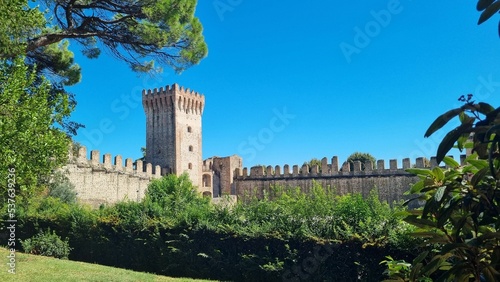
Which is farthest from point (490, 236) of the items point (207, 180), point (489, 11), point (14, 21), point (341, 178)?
point (207, 180)

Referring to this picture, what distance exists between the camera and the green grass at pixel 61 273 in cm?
912

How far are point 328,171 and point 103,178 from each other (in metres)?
17.1

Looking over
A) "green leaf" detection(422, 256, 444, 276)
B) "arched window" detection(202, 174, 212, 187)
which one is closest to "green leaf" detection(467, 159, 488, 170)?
"green leaf" detection(422, 256, 444, 276)

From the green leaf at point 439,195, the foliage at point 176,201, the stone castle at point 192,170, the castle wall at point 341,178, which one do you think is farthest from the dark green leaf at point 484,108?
the castle wall at point 341,178

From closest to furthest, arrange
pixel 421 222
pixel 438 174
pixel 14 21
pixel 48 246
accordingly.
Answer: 1. pixel 421 222
2. pixel 438 174
3. pixel 14 21
4. pixel 48 246

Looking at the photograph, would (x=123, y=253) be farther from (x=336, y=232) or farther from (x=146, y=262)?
(x=336, y=232)

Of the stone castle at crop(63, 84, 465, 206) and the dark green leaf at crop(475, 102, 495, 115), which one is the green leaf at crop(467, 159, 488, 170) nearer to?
the dark green leaf at crop(475, 102, 495, 115)

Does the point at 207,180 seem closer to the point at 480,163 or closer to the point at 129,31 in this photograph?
the point at 129,31

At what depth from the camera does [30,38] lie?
10.4m

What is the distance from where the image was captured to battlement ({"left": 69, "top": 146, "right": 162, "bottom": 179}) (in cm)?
2642

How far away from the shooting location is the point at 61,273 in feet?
32.1

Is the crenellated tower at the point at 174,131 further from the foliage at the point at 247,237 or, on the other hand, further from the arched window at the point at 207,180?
the foliage at the point at 247,237

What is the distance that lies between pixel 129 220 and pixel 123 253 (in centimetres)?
99

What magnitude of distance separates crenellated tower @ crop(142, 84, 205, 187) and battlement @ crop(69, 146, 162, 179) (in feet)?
15.1
